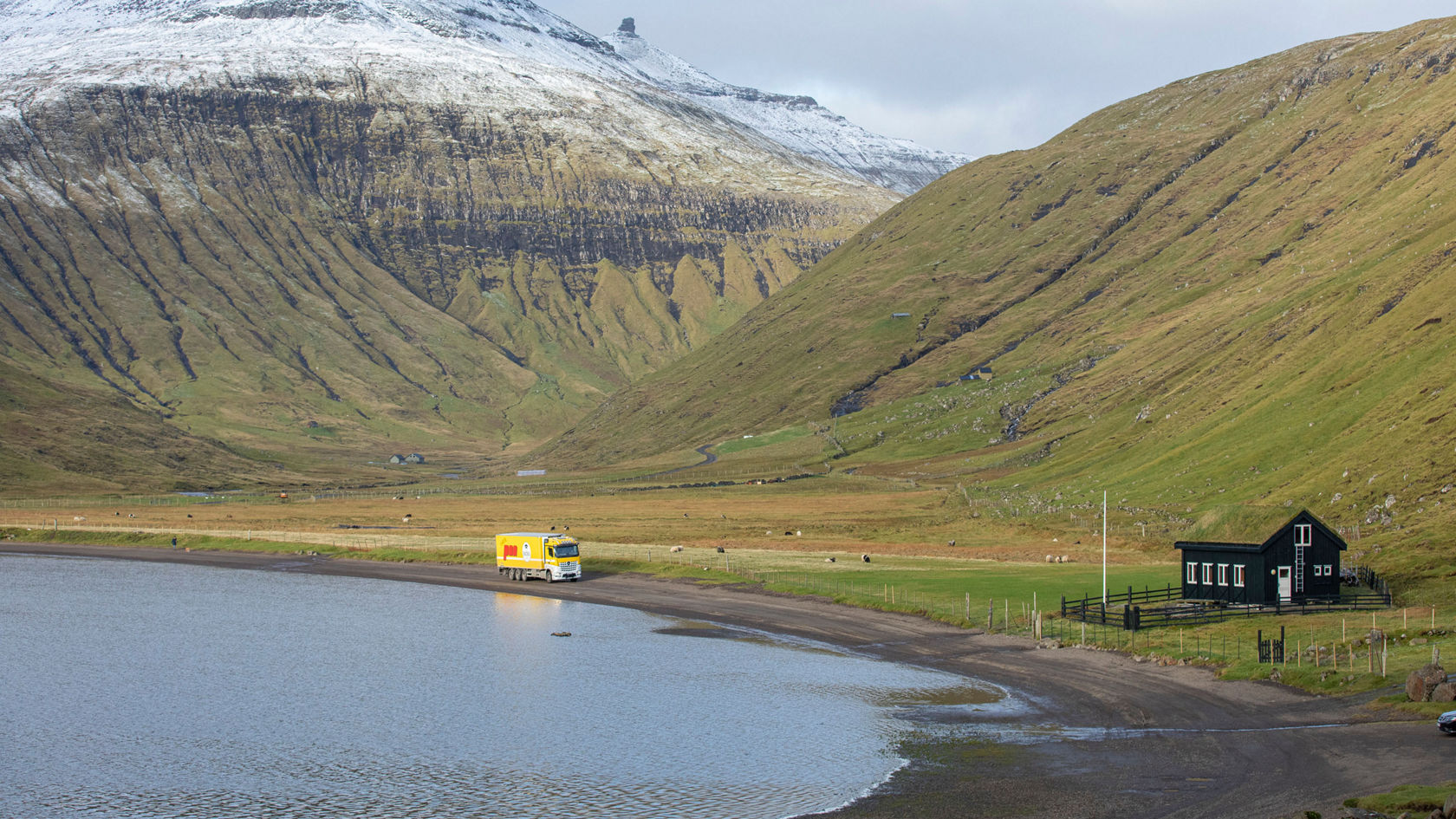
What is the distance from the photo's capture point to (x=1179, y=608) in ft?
243

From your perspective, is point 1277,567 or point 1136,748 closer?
point 1136,748

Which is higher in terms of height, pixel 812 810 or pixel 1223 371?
pixel 1223 371

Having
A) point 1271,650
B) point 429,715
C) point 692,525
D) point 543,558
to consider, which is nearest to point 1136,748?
point 1271,650

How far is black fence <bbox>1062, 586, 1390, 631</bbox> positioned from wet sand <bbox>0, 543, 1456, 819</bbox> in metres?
5.53

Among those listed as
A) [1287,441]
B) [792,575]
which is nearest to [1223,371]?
[1287,441]

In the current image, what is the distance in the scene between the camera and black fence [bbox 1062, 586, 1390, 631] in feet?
235

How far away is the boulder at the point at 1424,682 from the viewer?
4697 centimetres

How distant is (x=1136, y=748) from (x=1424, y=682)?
37.5 feet

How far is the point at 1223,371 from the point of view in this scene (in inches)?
6698

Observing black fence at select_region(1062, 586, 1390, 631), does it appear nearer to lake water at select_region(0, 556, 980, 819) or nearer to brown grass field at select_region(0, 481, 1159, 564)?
lake water at select_region(0, 556, 980, 819)

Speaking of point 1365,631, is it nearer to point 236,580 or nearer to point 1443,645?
point 1443,645

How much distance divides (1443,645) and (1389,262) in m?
117

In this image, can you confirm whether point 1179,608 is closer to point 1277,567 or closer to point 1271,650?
point 1277,567

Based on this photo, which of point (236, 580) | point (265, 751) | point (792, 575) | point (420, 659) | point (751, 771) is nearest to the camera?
point (751, 771)
